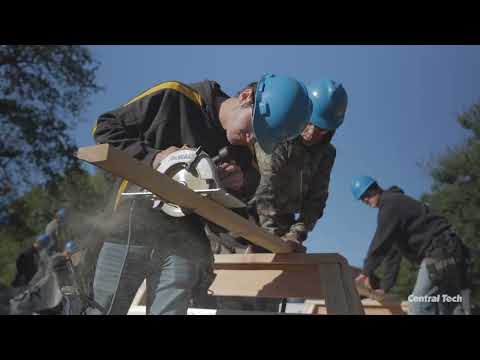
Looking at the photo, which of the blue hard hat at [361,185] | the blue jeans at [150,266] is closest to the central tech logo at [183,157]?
the blue jeans at [150,266]

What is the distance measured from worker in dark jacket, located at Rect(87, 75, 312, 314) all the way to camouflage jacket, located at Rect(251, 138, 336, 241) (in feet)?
3.28

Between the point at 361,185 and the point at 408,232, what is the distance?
959 mm

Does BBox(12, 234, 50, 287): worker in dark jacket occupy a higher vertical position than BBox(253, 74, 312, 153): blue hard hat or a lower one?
higher

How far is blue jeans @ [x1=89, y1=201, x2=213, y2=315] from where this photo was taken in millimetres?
1996

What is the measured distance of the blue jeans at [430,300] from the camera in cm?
429

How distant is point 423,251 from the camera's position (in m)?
4.44

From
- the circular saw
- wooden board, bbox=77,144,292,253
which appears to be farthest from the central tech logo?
wooden board, bbox=77,144,292,253

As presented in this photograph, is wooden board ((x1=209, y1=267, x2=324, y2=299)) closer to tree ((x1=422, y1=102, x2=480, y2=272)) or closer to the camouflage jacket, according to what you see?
the camouflage jacket

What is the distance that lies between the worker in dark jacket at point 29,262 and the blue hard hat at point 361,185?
4.78 meters

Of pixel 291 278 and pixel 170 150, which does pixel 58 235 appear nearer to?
pixel 291 278

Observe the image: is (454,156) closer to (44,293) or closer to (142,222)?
(44,293)

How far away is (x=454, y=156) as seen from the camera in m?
13.8
